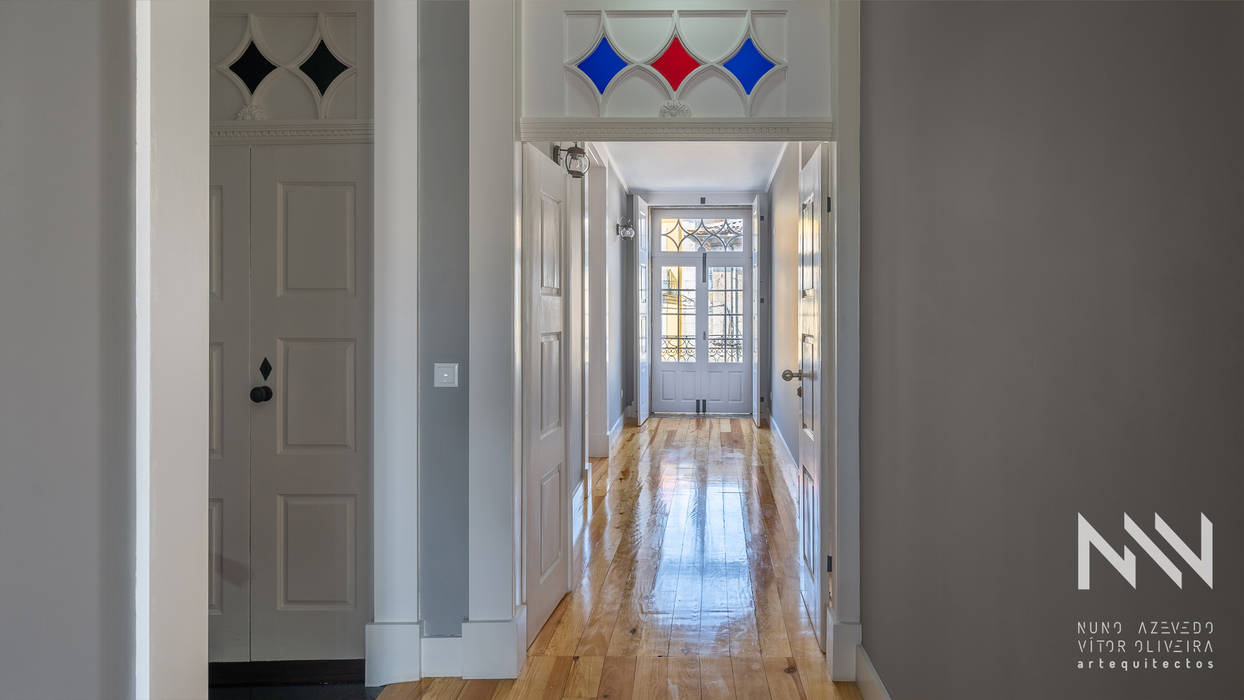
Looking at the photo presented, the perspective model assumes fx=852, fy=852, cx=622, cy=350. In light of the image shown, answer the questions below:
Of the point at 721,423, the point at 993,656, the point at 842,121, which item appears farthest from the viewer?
the point at 721,423

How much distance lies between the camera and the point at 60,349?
4.44 ft

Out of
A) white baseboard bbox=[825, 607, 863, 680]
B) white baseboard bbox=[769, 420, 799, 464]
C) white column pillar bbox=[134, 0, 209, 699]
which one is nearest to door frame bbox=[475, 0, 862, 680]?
white baseboard bbox=[825, 607, 863, 680]

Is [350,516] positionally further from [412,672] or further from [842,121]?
[842,121]

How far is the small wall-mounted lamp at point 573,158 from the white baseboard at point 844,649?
2.38 metres

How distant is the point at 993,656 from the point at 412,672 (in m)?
2.08

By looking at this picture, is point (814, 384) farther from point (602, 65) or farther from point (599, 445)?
point (599, 445)

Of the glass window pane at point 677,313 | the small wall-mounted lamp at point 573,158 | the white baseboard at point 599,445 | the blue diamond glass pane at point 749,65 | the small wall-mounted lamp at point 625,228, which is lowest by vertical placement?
the white baseboard at point 599,445

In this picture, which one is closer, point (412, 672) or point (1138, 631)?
point (1138, 631)

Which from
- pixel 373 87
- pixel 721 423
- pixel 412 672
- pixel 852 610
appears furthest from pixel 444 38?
pixel 721 423

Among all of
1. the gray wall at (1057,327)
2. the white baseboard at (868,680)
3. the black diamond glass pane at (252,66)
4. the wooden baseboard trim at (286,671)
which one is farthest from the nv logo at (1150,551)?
the black diamond glass pane at (252,66)

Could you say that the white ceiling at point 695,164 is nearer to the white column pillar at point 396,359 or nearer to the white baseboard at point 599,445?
the white baseboard at point 599,445

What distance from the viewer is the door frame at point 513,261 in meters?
3.02

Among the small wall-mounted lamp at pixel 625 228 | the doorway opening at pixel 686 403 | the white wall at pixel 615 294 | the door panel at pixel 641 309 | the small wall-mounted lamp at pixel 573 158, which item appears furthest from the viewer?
the door panel at pixel 641 309

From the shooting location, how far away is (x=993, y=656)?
5.70 ft
